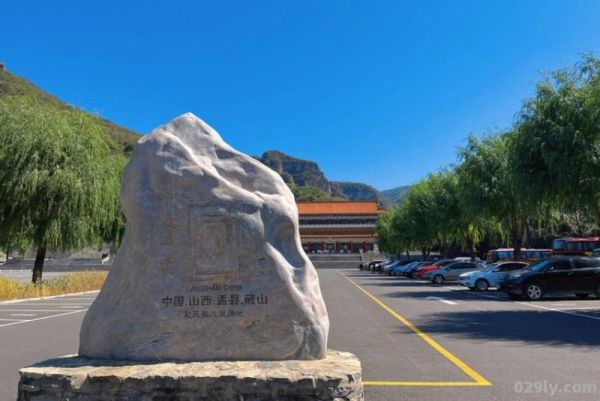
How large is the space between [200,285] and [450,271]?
30.4 metres

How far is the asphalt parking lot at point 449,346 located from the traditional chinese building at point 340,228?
8111cm

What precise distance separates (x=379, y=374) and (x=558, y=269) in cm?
1534

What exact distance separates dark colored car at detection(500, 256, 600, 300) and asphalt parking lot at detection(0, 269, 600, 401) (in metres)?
1.82

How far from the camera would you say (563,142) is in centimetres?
1695

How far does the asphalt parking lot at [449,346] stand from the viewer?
6527 millimetres

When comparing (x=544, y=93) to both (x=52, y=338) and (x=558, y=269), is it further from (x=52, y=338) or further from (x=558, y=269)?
(x=52, y=338)

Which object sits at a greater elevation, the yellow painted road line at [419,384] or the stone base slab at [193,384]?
the stone base slab at [193,384]

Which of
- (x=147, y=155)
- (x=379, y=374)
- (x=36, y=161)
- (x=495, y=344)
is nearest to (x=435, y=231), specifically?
(x=36, y=161)

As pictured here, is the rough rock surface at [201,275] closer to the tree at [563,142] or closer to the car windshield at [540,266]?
the tree at [563,142]

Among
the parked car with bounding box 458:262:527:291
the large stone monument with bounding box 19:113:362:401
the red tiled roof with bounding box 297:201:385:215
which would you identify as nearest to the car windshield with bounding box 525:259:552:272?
the parked car with bounding box 458:262:527:291

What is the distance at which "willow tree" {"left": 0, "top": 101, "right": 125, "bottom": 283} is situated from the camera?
21.9m

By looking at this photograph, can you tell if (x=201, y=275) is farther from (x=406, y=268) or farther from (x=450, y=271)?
(x=406, y=268)

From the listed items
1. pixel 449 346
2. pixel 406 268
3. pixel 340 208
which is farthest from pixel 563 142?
pixel 340 208

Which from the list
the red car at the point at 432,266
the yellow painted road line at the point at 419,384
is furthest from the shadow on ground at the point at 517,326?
the red car at the point at 432,266
